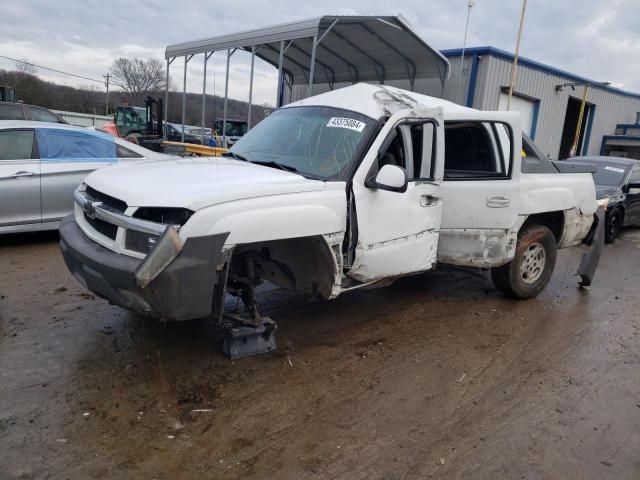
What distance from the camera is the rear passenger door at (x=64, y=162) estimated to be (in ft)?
21.3

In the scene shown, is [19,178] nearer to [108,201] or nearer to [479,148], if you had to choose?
[108,201]

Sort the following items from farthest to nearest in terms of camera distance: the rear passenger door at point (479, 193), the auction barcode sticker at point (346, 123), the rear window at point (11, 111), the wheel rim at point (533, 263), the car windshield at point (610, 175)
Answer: the rear window at point (11, 111) → the car windshield at point (610, 175) → the wheel rim at point (533, 263) → the rear passenger door at point (479, 193) → the auction barcode sticker at point (346, 123)

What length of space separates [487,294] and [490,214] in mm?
1411

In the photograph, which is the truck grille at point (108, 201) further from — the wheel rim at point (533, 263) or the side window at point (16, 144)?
the wheel rim at point (533, 263)

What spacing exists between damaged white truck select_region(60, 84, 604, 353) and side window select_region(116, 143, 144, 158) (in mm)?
3129

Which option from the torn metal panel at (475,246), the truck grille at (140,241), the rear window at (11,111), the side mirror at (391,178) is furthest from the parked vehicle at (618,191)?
the rear window at (11,111)

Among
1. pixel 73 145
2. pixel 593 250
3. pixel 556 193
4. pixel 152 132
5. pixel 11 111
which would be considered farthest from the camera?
pixel 152 132

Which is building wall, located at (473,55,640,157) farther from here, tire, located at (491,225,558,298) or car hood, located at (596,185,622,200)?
tire, located at (491,225,558,298)

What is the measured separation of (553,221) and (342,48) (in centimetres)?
979

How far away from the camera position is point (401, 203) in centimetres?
414

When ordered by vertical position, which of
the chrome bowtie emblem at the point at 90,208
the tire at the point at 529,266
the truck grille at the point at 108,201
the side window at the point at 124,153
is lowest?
the tire at the point at 529,266

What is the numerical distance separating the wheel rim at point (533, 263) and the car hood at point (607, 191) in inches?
181

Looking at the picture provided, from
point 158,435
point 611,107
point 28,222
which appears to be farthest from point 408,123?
point 611,107

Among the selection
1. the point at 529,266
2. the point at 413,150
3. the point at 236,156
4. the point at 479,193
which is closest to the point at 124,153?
the point at 236,156
